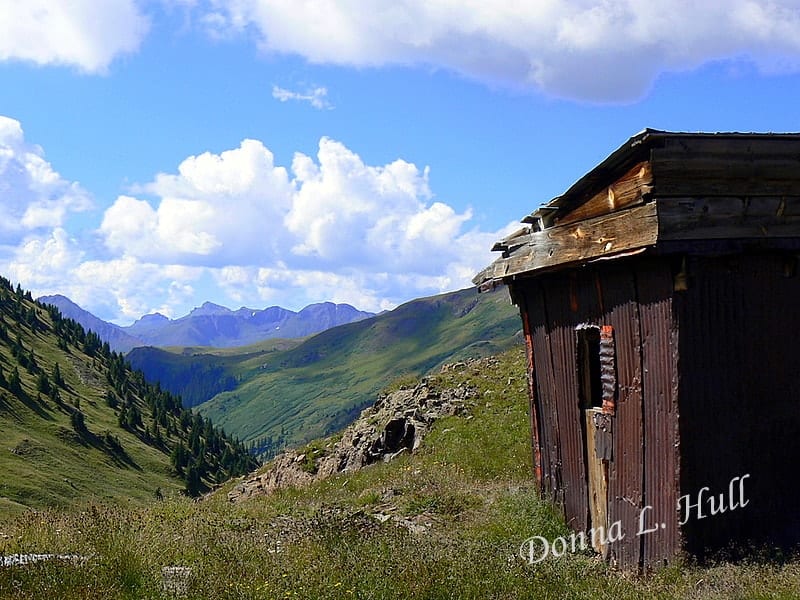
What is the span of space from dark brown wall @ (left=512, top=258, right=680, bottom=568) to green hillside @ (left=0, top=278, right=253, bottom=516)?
3893 centimetres

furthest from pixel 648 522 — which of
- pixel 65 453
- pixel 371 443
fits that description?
A: pixel 65 453

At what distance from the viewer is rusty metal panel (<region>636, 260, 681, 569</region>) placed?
332 inches

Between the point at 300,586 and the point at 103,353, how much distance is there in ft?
524

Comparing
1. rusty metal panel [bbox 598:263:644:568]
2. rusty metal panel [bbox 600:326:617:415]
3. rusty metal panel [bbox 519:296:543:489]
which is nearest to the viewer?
rusty metal panel [bbox 598:263:644:568]

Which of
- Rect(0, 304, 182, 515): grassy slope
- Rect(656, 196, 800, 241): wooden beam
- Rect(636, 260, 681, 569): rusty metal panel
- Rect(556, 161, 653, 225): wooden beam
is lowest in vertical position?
Rect(0, 304, 182, 515): grassy slope

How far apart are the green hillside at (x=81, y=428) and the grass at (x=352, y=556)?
118 ft

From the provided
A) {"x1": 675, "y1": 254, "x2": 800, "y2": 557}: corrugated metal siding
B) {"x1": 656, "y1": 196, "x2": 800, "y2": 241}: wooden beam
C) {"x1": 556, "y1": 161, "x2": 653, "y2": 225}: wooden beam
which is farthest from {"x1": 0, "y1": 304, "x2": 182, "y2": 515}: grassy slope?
{"x1": 656, "y1": 196, "x2": 800, "y2": 241}: wooden beam

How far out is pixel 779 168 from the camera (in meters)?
8.62

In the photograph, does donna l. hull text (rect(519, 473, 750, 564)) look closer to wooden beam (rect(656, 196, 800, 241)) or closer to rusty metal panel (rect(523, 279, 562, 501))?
rusty metal panel (rect(523, 279, 562, 501))

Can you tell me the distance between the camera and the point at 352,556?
8.12 m

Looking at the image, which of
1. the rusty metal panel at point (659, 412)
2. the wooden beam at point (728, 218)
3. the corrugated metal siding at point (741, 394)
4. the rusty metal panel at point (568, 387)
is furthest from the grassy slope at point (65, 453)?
the wooden beam at point (728, 218)

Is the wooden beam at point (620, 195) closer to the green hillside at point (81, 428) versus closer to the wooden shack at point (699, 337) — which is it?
the wooden shack at point (699, 337)

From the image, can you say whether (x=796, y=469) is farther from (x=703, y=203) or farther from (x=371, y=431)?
(x=371, y=431)

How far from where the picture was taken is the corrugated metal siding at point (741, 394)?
8.43 metres
